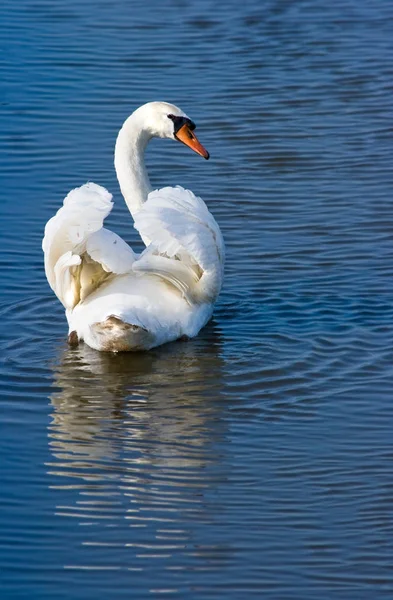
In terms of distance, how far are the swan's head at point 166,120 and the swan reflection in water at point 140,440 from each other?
1.33 metres

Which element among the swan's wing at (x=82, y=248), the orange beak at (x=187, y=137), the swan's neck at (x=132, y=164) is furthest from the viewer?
the orange beak at (x=187, y=137)

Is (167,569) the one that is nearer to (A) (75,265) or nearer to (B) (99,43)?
(A) (75,265)

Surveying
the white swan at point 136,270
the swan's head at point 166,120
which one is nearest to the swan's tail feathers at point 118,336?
the white swan at point 136,270

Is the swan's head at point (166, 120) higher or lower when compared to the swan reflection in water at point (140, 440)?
higher

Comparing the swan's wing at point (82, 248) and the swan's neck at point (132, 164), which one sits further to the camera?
the swan's neck at point (132, 164)

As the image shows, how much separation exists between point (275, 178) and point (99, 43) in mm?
4377

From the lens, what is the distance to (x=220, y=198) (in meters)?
10.3

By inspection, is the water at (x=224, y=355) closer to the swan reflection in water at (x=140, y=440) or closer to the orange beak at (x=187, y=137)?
the swan reflection in water at (x=140, y=440)

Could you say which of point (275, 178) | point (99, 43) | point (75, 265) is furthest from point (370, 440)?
point (99, 43)

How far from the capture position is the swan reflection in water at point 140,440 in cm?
566

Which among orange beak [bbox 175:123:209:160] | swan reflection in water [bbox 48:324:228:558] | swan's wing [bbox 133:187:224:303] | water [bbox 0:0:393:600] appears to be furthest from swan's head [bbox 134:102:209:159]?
swan reflection in water [bbox 48:324:228:558]

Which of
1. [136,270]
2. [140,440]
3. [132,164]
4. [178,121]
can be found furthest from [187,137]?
[140,440]

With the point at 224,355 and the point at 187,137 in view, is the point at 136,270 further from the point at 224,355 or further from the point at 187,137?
the point at 187,137

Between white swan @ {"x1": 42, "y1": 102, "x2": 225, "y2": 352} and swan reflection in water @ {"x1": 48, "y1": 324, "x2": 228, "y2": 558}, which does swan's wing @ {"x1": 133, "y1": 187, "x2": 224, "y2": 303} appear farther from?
swan reflection in water @ {"x1": 48, "y1": 324, "x2": 228, "y2": 558}
